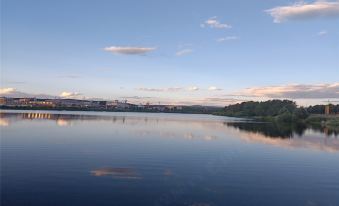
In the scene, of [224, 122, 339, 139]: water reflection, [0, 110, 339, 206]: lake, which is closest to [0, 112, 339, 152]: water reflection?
[224, 122, 339, 139]: water reflection

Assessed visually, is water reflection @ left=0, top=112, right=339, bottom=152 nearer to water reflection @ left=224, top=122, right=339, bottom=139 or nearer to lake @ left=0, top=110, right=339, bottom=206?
water reflection @ left=224, top=122, right=339, bottom=139

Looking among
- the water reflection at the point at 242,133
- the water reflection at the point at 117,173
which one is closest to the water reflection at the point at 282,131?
the water reflection at the point at 242,133

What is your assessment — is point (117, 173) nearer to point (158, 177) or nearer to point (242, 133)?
point (158, 177)

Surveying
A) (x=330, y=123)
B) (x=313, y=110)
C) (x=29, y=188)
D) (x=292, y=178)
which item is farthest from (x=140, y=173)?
(x=313, y=110)

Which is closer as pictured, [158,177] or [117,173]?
[158,177]

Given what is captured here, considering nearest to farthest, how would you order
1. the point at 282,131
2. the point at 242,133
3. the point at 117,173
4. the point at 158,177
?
1. the point at 158,177
2. the point at 117,173
3. the point at 242,133
4. the point at 282,131

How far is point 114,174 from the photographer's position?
18125mm

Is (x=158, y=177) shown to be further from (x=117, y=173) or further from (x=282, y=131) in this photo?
(x=282, y=131)

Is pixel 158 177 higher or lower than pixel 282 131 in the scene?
lower

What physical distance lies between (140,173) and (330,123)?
82.8 metres

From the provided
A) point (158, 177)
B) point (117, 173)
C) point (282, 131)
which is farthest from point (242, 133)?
point (117, 173)

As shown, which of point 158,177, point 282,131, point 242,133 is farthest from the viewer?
point 282,131

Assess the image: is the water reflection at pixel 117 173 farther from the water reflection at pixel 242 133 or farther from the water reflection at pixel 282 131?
the water reflection at pixel 282 131

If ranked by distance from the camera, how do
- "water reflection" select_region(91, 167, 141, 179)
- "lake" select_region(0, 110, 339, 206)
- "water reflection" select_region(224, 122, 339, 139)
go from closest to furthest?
"lake" select_region(0, 110, 339, 206) → "water reflection" select_region(91, 167, 141, 179) → "water reflection" select_region(224, 122, 339, 139)
